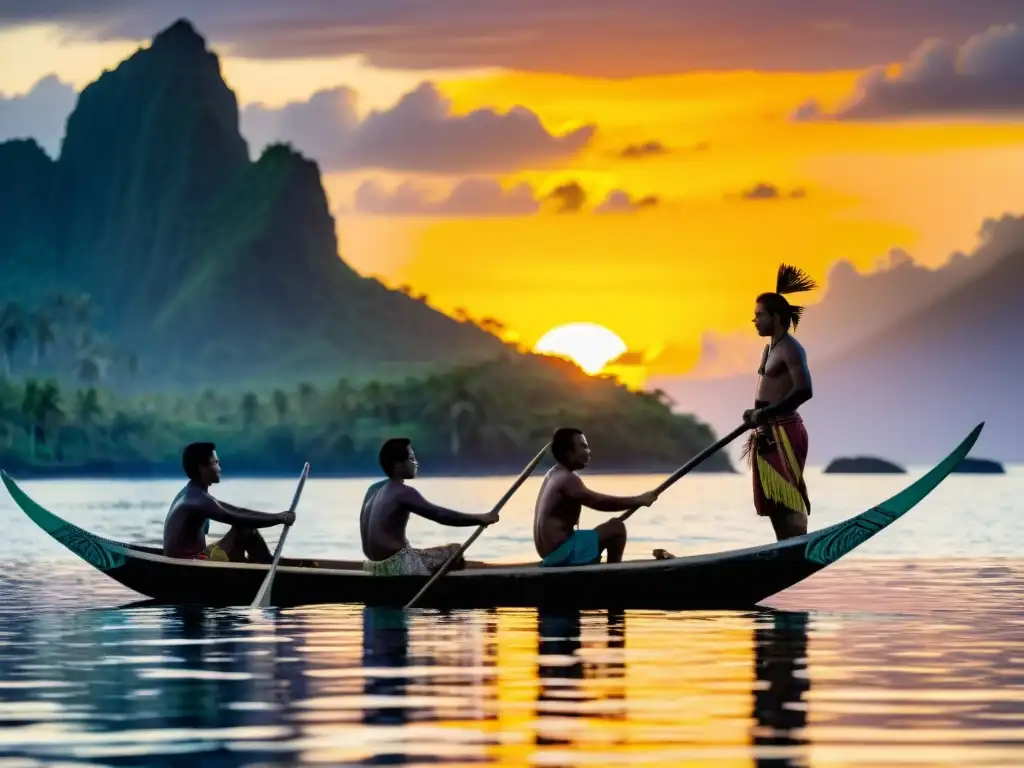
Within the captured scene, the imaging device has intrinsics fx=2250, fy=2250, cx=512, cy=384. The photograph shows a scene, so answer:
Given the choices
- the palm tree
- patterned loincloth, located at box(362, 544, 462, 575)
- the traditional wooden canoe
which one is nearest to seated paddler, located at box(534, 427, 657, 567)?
the traditional wooden canoe

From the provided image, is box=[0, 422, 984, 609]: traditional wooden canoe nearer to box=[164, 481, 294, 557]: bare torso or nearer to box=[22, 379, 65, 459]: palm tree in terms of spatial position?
box=[164, 481, 294, 557]: bare torso

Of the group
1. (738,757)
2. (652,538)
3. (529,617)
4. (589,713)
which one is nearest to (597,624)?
(529,617)

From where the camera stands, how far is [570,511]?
71.9 ft

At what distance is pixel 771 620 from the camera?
21234 mm

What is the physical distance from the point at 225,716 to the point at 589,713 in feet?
7.31

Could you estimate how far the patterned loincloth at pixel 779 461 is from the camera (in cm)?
2169

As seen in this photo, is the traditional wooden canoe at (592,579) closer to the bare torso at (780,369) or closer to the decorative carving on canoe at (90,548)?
the decorative carving on canoe at (90,548)

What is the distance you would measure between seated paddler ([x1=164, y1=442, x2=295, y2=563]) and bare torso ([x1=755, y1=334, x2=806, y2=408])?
486 centimetres

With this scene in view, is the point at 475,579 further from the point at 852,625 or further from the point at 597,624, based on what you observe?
the point at 852,625

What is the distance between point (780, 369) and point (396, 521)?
4111mm

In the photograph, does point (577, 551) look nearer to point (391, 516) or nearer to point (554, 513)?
point (554, 513)

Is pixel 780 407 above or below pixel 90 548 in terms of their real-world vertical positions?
above

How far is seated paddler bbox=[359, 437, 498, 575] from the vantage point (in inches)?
870

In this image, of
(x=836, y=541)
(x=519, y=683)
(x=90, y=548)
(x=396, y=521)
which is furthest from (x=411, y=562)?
(x=519, y=683)
